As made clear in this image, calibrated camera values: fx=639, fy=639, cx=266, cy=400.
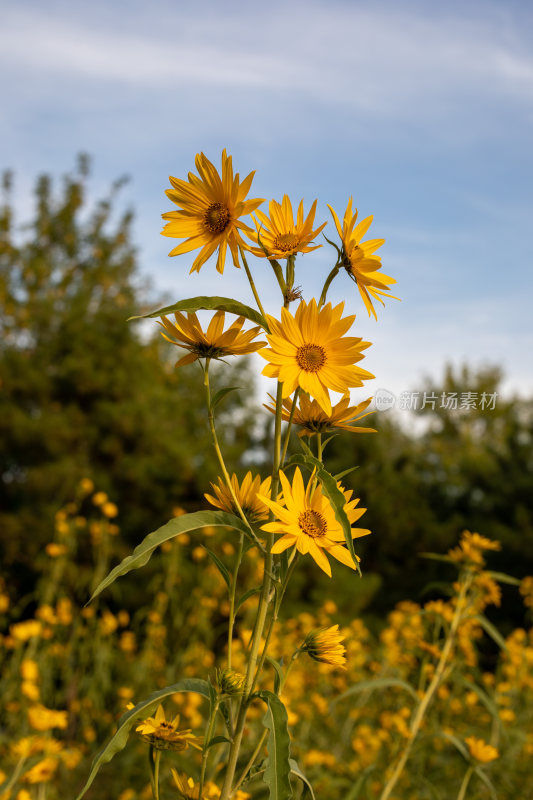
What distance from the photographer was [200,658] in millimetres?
3480

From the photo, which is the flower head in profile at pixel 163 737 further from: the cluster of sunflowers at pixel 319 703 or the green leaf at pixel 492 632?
the green leaf at pixel 492 632

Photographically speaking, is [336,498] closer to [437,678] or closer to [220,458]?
[220,458]

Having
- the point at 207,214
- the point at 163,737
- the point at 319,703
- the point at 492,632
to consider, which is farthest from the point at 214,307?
the point at 319,703

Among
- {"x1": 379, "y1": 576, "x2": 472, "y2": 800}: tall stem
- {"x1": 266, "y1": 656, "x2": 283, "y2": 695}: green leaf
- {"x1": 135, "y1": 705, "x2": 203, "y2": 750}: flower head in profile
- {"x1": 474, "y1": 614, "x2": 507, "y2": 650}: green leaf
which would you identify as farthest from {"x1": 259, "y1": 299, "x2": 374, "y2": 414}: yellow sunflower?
{"x1": 379, "y1": 576, "x2": 472, "y2": 800}: tall stem

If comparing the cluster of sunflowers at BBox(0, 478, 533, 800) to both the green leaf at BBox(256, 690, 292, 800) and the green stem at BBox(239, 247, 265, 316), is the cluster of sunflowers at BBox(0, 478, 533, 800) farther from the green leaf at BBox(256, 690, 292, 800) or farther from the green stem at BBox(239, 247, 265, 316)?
the green stem at BBox(239, 247, 265, 316)

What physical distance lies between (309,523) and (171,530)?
19 centimetres

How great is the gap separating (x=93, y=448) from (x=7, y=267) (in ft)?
17.5

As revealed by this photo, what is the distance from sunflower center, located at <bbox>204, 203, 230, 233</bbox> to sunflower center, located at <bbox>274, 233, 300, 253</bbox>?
0.08 m

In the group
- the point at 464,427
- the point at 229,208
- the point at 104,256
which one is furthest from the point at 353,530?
the point at 464,427

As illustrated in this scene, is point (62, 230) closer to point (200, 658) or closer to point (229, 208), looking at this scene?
point (200, 658)

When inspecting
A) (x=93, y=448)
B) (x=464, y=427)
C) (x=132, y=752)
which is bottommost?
(x=132, y=752)

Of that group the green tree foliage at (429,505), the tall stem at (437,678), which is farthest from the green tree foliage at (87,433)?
the tall stem at (437,678)

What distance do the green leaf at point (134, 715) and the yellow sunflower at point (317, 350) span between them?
43 centimetres

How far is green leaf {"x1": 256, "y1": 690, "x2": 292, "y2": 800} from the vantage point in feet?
2.46
